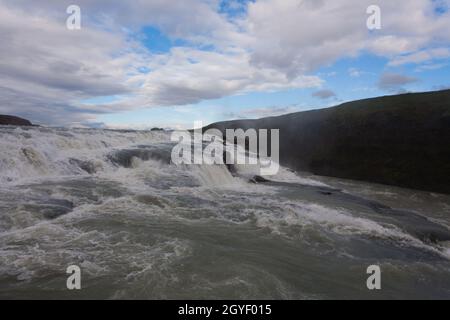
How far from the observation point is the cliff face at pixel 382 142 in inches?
1002

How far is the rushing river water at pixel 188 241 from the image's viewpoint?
213 inches

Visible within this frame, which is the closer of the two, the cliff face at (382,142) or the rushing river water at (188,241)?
the rushing river water at (188,241)

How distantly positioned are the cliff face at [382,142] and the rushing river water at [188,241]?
14495mm

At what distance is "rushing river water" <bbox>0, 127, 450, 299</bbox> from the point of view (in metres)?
5.40

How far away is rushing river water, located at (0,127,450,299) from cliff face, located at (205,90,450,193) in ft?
47.6

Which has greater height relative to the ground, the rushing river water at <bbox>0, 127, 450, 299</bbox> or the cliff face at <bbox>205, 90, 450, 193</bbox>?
the cliff face at <bbox>205, 90, 450, 193</bbox>

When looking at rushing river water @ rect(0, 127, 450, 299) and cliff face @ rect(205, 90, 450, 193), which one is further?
cliff face @ rect(205, 90, 450, 193)

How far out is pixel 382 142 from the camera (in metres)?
29.8

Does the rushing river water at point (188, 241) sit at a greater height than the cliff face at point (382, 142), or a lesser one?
lesser

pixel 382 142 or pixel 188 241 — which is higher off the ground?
pixel 382 142

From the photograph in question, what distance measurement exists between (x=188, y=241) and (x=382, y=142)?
90.5ft

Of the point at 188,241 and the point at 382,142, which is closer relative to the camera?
the point at 188,241

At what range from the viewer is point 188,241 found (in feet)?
24.2
